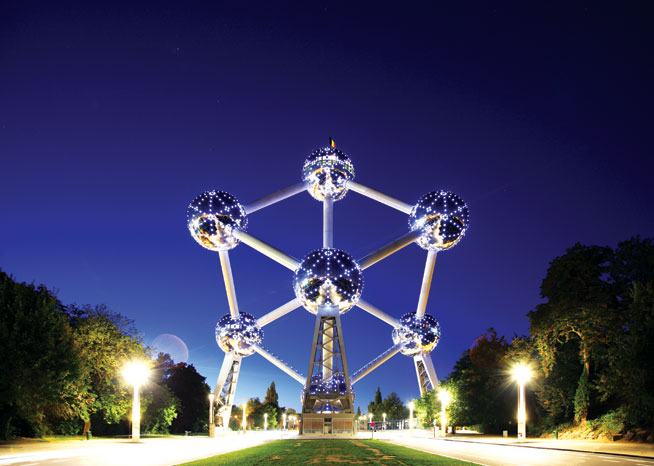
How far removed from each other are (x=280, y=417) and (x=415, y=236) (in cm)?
8316

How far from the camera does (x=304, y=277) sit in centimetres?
4259

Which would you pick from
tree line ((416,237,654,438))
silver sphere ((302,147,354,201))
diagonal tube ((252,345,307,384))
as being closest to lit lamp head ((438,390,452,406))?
tree line ((416,237,654,438))

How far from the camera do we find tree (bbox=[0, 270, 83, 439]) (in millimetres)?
24859

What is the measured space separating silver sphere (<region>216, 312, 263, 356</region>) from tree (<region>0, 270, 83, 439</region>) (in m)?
28.1

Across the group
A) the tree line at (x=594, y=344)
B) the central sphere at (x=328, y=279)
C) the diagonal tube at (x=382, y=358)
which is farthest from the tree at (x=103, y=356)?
the diagonal tube at (x=382, y=358)

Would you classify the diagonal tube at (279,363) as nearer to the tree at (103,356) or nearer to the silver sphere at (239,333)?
the silver sphere at (239,333)

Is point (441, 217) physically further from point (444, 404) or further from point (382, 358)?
point (382, 358)

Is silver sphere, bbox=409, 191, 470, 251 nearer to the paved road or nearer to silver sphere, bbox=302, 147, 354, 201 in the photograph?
silver sphere, bbox=302, 147, 354, 201

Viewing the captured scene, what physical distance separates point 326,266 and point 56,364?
20809 millimetres

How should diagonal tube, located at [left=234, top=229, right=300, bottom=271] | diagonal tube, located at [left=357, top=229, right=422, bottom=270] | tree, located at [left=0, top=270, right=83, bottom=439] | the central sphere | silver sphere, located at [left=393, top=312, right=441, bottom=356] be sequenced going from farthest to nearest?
silver sphere, located at [left=393, top=312, right=441, bottom=356] < diagonal tube, located at [left=357, top=229, right=422, bottom=270] < diagonal tube, located at [left=234, top=229, right=300, bottom=271] < the central sphere < tree, located at [left=0, top=270, right=83, bottom=439]

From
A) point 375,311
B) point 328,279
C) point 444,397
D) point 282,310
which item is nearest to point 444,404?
point 444,397

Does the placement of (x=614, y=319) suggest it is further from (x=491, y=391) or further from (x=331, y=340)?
(x=331, y=340)

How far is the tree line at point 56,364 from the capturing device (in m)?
25.1

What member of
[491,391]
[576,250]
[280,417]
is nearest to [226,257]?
[491,391]
